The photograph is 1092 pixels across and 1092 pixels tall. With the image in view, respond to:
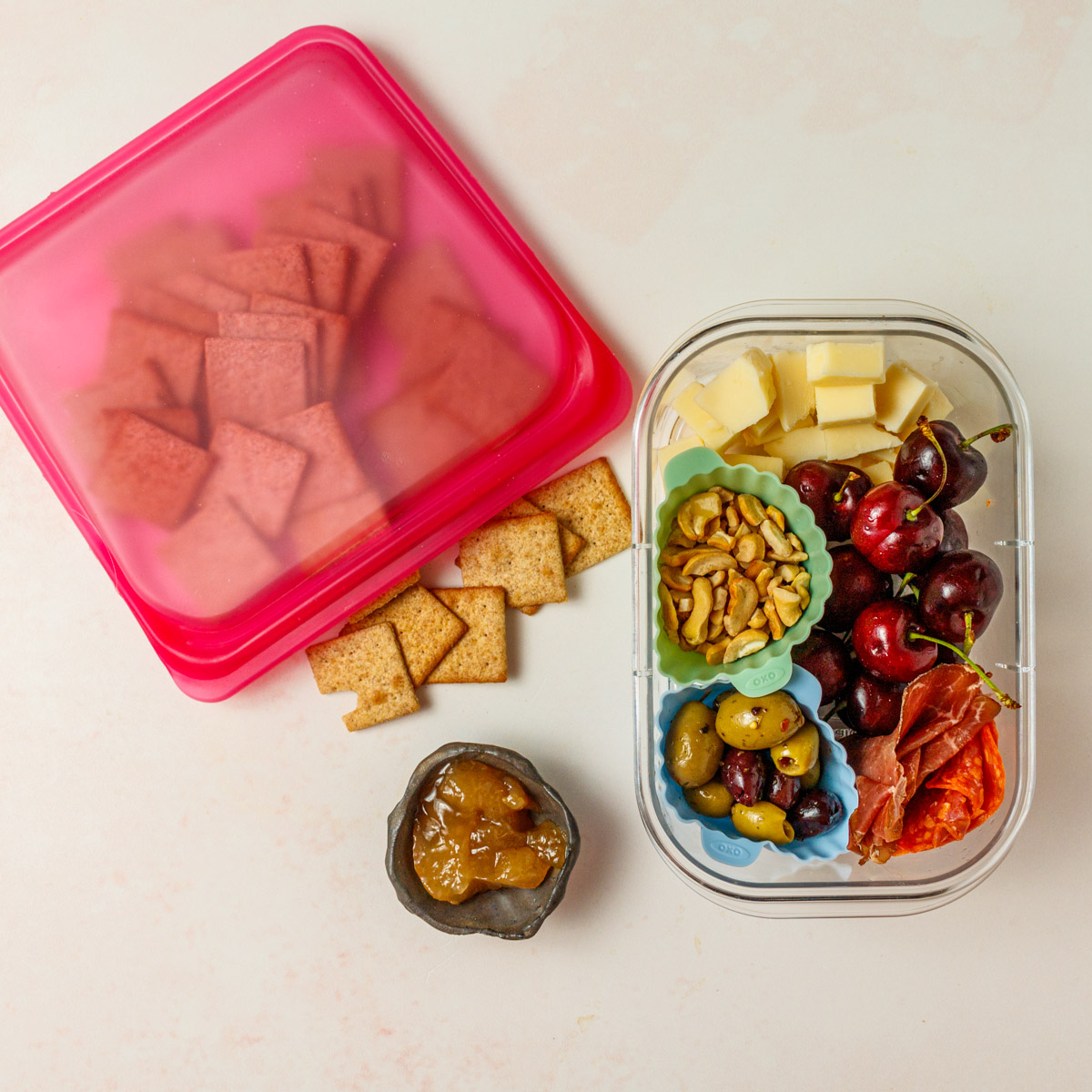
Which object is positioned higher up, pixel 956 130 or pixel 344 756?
pixel 956 130

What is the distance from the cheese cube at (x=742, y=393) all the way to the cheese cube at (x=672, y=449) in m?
0.04

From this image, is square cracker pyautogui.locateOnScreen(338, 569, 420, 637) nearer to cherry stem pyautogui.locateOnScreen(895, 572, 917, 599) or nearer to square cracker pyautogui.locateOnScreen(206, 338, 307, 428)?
square cracker pyautogui.locateOnScreen(206, 338, 307, 428)

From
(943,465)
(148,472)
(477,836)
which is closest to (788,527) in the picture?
(943,465)

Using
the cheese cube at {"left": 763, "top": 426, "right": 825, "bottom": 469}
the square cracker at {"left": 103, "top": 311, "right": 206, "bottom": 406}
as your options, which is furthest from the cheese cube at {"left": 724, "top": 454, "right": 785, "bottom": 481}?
the square cracker at {"left": 103, "top": 311, "right": 206, "bottom": 406}

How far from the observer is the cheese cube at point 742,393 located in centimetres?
94

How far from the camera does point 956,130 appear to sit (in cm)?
108

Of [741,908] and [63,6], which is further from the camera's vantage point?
[63,6]

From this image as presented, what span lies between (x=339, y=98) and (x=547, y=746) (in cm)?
85

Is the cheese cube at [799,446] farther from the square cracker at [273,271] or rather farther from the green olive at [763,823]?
the square cracker at [273,271]

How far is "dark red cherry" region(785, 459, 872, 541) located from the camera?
3.02 ft

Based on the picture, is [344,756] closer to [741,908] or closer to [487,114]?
[741,908]

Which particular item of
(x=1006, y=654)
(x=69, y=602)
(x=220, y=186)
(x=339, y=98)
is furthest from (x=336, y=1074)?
(x=339, y=98)

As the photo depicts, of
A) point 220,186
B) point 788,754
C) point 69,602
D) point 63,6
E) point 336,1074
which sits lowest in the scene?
point 336,1074

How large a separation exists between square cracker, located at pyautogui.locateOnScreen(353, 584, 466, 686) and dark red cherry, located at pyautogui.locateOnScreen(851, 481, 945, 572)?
0.49m
